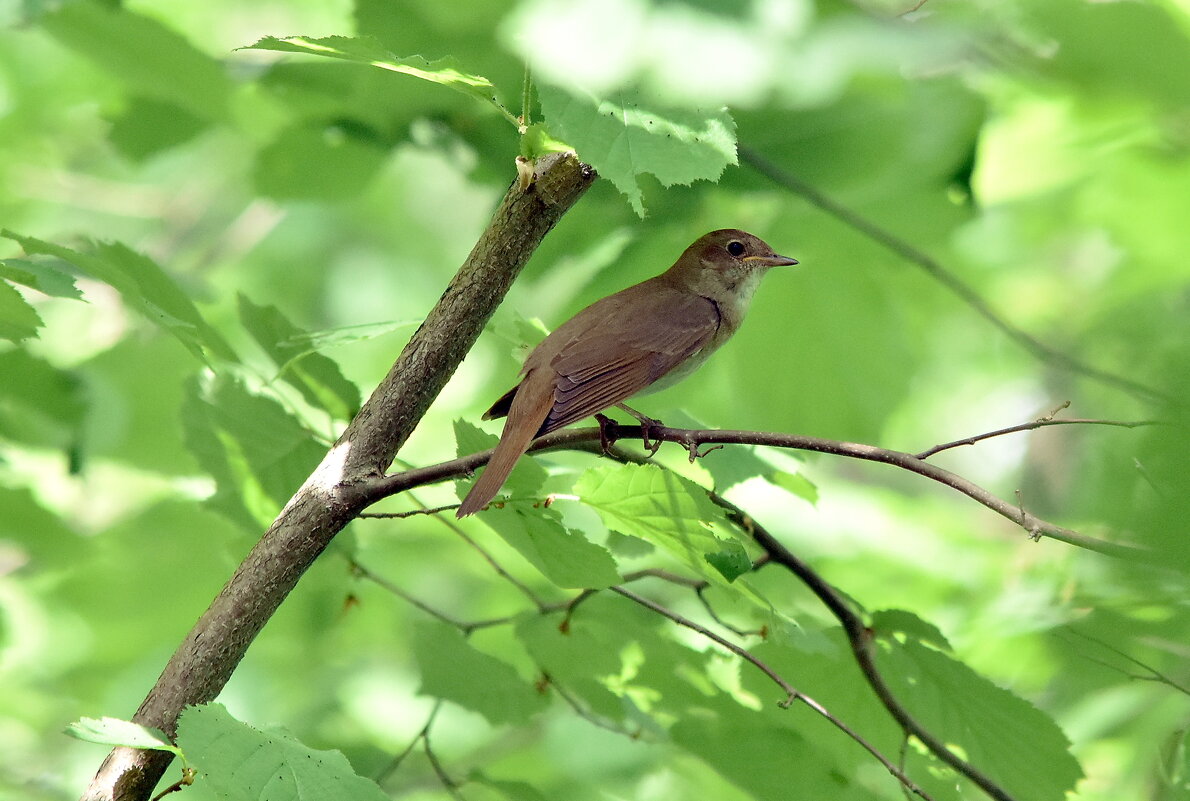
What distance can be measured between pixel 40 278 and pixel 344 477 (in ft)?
2.24

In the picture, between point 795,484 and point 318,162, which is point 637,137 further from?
point 318,162

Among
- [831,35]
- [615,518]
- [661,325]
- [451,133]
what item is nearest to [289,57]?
[451,133]

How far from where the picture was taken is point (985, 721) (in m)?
2.30

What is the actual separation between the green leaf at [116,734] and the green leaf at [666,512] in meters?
0.75

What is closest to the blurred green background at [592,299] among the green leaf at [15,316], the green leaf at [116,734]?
the green leaf at [15,316]

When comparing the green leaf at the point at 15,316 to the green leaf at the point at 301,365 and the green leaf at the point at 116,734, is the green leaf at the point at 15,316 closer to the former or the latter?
the green leaf at the point at 301,365

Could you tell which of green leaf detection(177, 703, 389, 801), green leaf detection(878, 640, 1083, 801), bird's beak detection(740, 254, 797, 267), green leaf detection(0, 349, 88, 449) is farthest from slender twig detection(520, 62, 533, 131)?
bird's beak detection(740, 254, 797, 267)

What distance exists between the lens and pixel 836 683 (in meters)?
2.39

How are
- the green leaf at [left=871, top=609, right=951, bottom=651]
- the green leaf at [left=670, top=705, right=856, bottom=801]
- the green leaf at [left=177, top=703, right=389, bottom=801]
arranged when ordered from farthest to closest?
the green leaf at [left=670, top=705, right=856, bottom=801], the green leaf at [left=871, top=609, right=951, bottom=651], the green leaf at [left=177, top=703, right=389, bottom=801]

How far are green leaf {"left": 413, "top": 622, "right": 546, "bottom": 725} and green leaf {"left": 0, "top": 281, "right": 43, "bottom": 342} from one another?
1083 mm

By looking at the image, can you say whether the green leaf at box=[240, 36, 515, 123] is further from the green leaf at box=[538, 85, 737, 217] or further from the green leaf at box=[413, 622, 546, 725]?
the green leaf at box=[413, 622, 546, 725]

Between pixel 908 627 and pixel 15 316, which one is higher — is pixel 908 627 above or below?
below

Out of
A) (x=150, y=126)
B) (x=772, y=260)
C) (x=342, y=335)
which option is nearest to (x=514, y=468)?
(x=342, y=335)

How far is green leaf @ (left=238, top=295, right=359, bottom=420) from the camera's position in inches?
91.8
